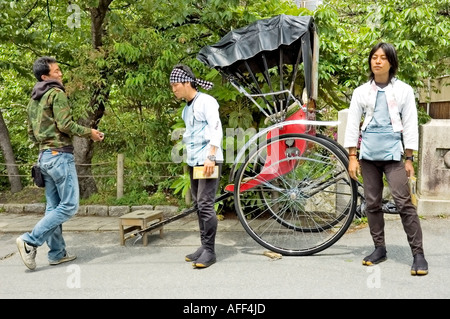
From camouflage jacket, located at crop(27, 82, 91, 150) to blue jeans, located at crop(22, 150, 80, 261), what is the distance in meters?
0.15

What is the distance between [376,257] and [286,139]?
1487 millimetres

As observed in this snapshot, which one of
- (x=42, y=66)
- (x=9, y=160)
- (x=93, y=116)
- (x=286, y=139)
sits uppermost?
(x=42, y=66)

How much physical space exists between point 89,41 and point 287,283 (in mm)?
6239

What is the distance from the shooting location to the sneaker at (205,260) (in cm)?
422

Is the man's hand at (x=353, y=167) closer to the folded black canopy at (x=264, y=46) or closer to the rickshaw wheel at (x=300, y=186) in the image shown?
the rickshaw wheel at (x=300, y=186)

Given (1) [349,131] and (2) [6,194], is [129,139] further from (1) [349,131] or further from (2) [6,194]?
(1) [349,131]

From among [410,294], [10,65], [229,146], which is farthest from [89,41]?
[410,294]

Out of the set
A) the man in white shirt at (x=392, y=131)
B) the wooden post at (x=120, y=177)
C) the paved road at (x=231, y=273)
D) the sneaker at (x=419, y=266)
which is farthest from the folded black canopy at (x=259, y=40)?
the wooden post at (x=120, y=177)

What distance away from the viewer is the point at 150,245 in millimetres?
5164

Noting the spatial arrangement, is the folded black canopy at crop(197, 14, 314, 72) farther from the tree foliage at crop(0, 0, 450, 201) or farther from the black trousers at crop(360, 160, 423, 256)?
the black trousers at crop(360, 160, 423, 256)

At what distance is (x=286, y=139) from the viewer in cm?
451

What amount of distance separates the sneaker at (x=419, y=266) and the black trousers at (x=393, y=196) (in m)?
0.06

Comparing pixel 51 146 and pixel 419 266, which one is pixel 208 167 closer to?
pixel 51 146

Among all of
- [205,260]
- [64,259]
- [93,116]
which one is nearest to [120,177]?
[93,116]
